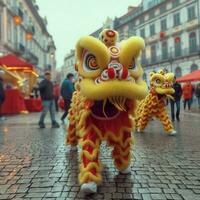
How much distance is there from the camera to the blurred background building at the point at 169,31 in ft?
160

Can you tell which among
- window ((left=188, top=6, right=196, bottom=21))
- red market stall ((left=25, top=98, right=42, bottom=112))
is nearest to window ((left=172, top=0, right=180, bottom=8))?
window ((left=188, top=6, right=196, bottom=21))

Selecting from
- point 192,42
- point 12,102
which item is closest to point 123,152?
point 12,102

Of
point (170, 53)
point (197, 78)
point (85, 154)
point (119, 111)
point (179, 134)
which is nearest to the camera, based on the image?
point (85, 154)

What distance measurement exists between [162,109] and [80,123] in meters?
5.55

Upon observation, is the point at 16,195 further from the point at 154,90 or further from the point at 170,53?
the point at 170,53

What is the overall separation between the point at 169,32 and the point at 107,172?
50.0 m

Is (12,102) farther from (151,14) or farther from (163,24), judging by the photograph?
(151,14)

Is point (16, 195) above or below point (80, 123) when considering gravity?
below

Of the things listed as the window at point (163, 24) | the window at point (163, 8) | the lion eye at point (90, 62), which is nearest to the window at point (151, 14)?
the window at point (163, 8)

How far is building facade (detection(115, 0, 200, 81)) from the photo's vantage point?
160ft

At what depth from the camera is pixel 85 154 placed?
479cm

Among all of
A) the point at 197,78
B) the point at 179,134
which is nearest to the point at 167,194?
the point at 179,134

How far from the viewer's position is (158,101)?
33.6ft

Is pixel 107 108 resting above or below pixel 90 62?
below
